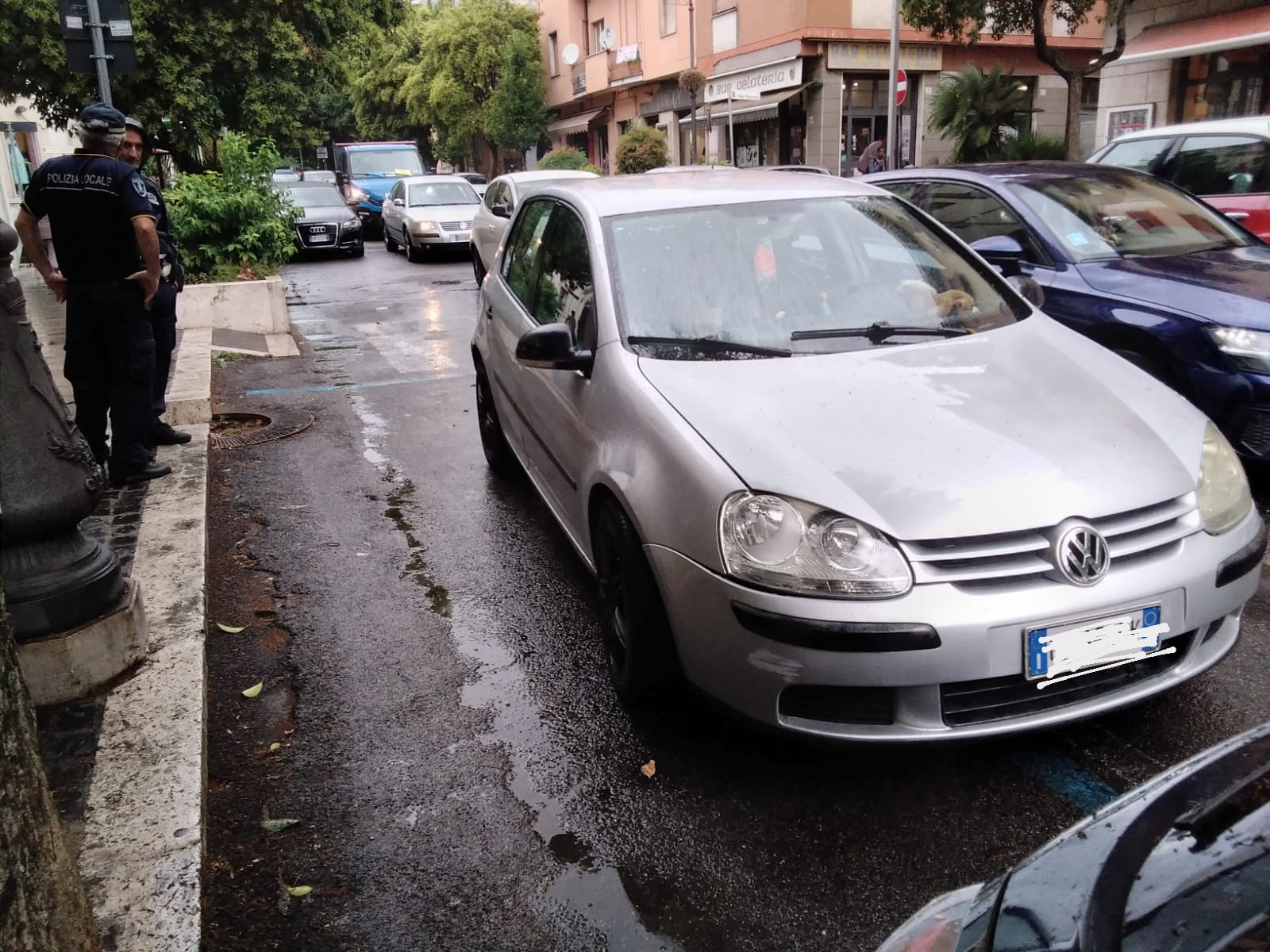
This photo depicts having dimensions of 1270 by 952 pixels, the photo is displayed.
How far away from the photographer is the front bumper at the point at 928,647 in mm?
2529

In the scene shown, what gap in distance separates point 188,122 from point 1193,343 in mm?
17942

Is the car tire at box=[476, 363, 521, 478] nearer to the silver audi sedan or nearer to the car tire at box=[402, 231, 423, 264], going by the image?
the silver audi sedan

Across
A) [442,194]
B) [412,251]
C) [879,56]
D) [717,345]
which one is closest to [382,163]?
[442,194]

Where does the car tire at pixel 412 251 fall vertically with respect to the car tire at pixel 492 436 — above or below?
above

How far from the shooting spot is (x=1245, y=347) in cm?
480

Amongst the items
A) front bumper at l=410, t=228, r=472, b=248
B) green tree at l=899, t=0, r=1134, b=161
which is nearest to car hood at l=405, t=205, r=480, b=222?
front bumper at l=410, t=228, r=472, b=248

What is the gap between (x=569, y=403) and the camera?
12.4 ft

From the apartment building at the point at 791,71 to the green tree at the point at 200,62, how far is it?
11.2 m

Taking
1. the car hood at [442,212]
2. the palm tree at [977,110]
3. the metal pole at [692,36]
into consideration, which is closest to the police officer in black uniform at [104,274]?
the car hood at [442,212]

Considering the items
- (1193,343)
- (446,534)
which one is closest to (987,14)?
(1193,343)

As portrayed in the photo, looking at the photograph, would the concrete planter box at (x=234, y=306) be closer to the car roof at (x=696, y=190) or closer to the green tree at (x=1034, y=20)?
the car roof at (x=696, y=190)

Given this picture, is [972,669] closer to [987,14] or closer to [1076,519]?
[1076,519]

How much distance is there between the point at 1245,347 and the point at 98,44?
770 centimetres

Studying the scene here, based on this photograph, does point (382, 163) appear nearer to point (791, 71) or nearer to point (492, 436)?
point (791, 71)
